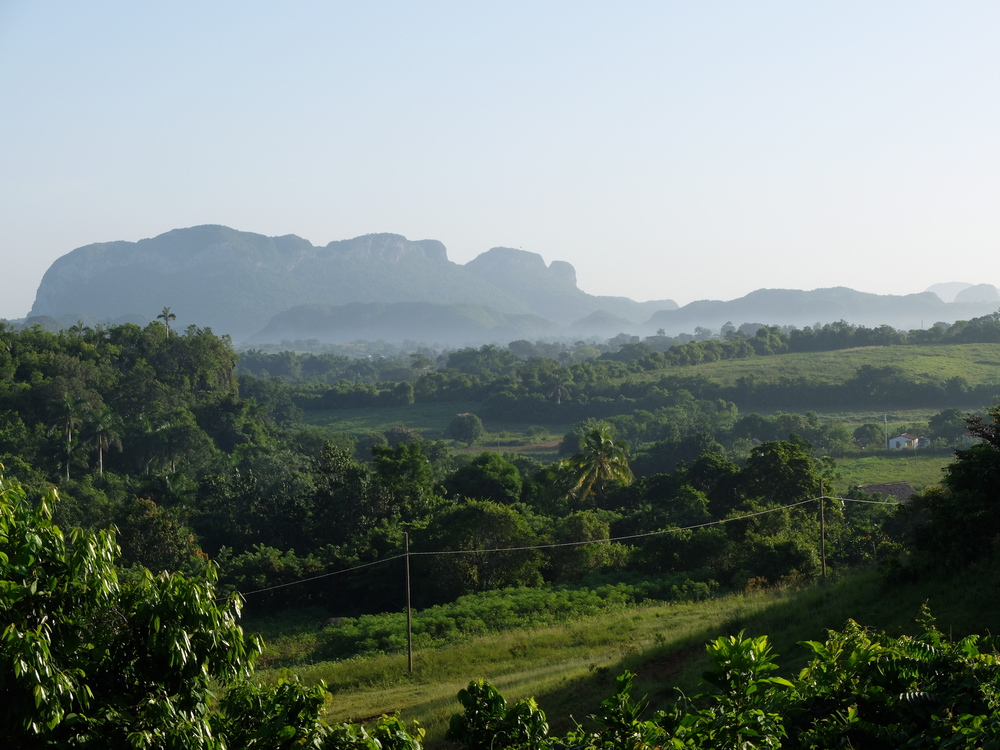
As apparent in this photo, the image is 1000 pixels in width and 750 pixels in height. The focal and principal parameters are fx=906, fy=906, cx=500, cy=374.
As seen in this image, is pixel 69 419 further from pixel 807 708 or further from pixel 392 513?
pixel 807 708

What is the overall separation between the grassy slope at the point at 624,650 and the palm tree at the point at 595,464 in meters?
15.7

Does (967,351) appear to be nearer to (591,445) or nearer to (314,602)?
(591,445)

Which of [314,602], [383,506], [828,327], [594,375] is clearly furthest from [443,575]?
[828,327]

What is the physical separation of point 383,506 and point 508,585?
952 centimetres

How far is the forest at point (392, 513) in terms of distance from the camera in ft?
19.3

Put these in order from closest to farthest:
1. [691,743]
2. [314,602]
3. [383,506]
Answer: [691,743] → [314,602] → [383,506]

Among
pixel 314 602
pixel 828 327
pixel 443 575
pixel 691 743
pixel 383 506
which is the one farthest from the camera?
pixel 828 327

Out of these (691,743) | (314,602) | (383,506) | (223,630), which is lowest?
(314,602)

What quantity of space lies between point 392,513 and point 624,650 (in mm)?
19463

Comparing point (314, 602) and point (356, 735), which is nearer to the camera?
point (356, 735)

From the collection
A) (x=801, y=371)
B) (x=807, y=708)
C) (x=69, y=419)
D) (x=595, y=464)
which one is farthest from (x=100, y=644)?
(x=801, y=371)

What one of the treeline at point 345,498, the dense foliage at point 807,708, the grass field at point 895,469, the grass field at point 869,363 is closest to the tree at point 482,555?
the treeline at point 345,498

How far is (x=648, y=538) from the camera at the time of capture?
101 feet

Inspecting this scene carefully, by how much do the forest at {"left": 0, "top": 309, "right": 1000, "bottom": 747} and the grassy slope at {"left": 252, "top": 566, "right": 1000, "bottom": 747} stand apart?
47.2 inches
